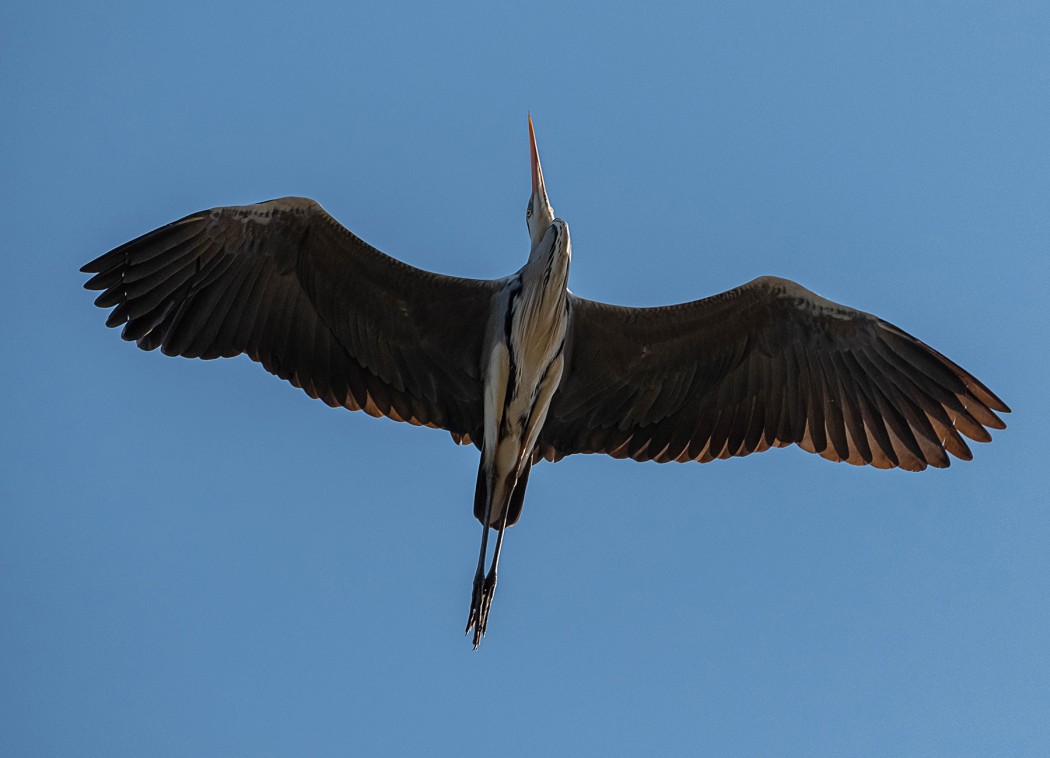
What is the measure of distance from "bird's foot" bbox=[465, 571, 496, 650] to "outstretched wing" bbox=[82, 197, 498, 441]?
1059mm

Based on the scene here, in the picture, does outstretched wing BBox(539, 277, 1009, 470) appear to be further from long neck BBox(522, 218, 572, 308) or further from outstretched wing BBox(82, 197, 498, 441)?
outstretched wing BBox(82, 197, 498, 441)

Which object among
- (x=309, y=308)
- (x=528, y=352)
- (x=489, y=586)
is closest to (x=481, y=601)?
(x=489, y=586)

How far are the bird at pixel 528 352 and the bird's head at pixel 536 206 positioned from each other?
0.03m

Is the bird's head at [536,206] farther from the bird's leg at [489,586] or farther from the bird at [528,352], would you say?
the bird's leg at [489,586]

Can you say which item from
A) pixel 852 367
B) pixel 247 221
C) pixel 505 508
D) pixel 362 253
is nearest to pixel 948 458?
pixel 852 367

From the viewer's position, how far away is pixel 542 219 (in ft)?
32.6

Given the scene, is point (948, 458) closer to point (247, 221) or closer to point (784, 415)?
point (784, 415)

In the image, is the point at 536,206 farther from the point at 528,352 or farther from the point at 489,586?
the point at 489,586

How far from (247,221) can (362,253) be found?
82 cm

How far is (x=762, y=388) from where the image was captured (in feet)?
31.7

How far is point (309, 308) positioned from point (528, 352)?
1.59 metres

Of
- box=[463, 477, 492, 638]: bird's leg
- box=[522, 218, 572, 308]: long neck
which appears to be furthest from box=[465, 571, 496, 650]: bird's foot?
box=[522, 218, 572, 308]: long neck

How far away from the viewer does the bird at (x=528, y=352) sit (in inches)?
360

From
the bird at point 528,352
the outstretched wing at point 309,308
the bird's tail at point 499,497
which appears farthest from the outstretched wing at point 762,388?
the outstretched wing at point 309,308
